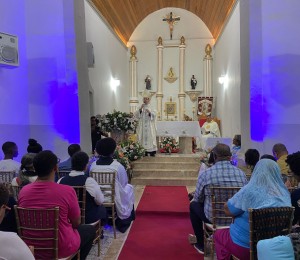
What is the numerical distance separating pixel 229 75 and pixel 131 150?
4.66 metres

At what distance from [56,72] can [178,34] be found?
9056 mm

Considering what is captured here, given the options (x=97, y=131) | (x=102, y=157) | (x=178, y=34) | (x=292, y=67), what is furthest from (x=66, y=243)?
(x=178, y=34)

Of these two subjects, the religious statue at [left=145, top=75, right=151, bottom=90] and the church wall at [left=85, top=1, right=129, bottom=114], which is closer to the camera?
the church wall at [left=85, top=1, right=129, bottom=114]

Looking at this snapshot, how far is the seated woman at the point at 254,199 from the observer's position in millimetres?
2250

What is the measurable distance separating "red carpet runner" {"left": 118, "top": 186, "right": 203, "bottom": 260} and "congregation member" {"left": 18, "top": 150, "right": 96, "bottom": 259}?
3.96 ft

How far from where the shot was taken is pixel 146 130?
28.6ft

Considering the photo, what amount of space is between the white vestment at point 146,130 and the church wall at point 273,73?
3056mm

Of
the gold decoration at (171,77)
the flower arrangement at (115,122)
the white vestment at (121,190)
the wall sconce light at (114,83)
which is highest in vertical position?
the gold decoration at (171,77)

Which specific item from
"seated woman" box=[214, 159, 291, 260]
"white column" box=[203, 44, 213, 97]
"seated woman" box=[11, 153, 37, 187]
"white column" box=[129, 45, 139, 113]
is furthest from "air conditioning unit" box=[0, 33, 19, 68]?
"white column" box=[203, 44, 213, 97]

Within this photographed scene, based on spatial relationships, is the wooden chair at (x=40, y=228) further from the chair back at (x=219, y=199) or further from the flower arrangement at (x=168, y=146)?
the flower arrangement at (x=168, y=146)

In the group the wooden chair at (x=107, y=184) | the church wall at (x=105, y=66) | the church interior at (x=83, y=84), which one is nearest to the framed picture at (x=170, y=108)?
the church wall at (x=105, y=66)

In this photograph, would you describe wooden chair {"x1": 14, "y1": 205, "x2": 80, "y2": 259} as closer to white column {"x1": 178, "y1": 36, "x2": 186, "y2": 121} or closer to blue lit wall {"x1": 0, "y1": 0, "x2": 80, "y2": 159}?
blue lit wall {"x1": 0, "y1": 0, "x2": 80, "y2": 159}

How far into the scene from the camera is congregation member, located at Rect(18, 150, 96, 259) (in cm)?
234

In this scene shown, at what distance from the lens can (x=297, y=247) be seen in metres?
1.41
